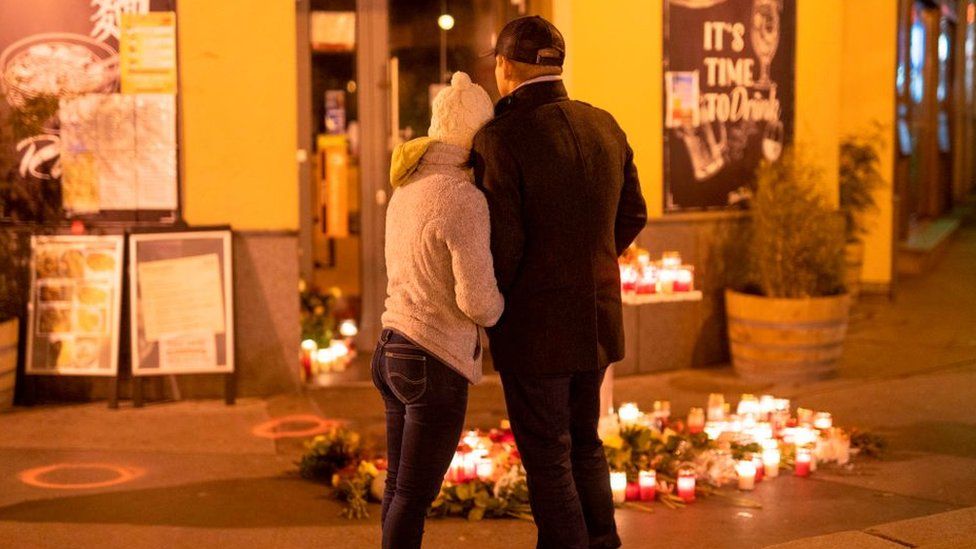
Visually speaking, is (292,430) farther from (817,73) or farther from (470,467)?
(817,73)

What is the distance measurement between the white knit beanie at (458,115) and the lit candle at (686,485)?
2.24 metres

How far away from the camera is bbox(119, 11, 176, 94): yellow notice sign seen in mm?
7656

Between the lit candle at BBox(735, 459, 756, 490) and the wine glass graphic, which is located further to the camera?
the wine glass graphic

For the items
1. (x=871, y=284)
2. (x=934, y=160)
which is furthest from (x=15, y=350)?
(x=934, y=160)

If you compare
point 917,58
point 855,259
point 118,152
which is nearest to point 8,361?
point 118,152

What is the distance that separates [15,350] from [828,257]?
5135mm

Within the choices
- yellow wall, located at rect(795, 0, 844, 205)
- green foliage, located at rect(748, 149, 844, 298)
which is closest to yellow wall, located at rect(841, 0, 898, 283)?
yellow wall, located at rect(795, 0, 844, 205)

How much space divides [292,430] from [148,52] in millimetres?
2404

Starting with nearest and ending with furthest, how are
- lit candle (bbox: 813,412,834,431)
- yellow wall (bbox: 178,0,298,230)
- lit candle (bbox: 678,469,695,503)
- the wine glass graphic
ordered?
lit candle (bbox: 678,469,695,503) → lit candle (bbox: 813,412,834,431) → yellow wall (bbox: 178,0,298,230) → the wine glass graphic

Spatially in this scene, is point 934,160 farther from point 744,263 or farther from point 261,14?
point 261,14

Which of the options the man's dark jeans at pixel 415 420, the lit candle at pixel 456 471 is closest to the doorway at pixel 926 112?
the lit candle at pixel 456 471

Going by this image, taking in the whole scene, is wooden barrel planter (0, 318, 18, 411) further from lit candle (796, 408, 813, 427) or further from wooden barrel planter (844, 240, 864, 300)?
wooden barrel planter (844, 240, 864, 300)

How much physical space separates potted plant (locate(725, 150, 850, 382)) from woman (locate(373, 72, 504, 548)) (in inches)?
179

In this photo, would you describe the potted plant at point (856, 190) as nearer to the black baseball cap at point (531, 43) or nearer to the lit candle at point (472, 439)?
the lit candle at point (472, 439)
